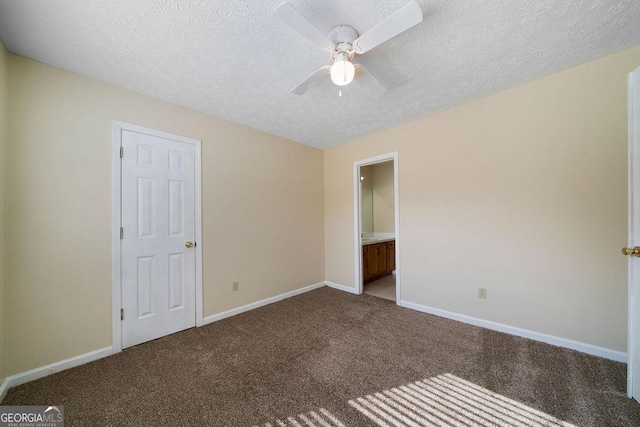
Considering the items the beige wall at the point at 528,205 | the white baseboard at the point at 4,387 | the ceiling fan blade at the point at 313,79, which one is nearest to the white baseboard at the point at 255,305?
the white baseboard at the point at 4,387

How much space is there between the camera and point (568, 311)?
2.07m

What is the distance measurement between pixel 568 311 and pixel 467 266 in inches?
32.6

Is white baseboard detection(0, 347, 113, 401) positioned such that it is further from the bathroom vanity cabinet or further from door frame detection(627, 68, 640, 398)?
door frame detection(627, 68, 640, 398)

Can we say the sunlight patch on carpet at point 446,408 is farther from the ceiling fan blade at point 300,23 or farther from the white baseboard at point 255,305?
the ceiling fan blade at point 300,23

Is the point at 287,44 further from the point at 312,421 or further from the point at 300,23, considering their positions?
the point at 312,421

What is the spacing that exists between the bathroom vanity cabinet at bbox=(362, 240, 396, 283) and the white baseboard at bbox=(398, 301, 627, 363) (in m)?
1.14

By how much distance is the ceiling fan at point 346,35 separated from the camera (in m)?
1.16

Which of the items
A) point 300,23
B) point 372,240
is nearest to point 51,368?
point 300,23

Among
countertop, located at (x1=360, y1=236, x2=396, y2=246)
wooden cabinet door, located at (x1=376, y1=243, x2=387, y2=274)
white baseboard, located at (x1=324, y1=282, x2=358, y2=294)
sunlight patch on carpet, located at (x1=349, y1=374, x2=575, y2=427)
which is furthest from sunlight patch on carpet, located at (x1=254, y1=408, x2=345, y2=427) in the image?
wooden cabinet door, located at (x1=376, y1=243, x2=387, y2=274)

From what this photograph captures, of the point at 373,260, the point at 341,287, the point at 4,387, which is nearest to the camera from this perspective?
the point at 4,387

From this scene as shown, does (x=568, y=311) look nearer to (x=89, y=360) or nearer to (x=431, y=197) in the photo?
(x=431, y=197)

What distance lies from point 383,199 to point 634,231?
382 cm

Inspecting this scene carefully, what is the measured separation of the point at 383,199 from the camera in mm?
5211

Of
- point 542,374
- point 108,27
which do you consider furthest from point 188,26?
point 542,374
